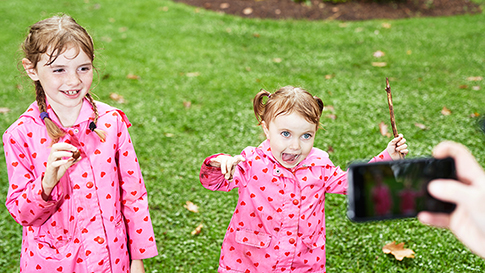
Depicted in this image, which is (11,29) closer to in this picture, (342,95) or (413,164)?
(342,95)

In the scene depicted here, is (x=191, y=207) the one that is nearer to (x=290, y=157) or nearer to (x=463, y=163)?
(x=290, y=157)

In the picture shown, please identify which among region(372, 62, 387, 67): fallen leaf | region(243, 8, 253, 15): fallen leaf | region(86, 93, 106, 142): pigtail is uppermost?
region(243, 8, 253, 15): fallen leaf

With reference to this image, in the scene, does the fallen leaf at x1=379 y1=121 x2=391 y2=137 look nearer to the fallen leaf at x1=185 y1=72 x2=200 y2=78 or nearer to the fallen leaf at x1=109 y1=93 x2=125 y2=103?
the fallen leaf at x1=185 y1=72 x2=200 y2=78

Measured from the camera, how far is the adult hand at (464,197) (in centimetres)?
104

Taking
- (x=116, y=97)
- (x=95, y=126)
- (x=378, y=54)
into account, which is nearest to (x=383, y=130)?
(x=378, y=54)

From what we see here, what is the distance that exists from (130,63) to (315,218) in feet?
16.1

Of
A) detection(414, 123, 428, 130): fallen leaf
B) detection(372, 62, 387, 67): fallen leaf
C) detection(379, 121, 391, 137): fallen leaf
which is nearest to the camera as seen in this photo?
detection(379, 121, 391, 137): fallen leaf

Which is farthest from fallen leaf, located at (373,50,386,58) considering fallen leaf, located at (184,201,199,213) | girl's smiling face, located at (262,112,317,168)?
girl's smiling face, located at (262,112,317,168)

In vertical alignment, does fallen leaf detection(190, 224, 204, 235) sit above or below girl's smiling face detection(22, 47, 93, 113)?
below

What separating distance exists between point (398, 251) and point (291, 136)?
5.51ft

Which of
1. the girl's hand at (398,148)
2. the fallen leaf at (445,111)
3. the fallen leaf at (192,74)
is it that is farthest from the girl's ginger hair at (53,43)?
the fallen leaf at (445,111)

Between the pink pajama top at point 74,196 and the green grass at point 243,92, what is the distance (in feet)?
1.59

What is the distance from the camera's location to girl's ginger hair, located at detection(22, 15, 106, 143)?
186 centimetres

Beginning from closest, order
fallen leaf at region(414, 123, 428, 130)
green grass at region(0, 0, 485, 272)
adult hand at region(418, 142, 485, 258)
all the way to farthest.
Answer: adult hand at region(418, 142, 485, 258)
green grass at region(0, 0, 485, 272)
fallen leaf at region(414, 123, 428, 130)
